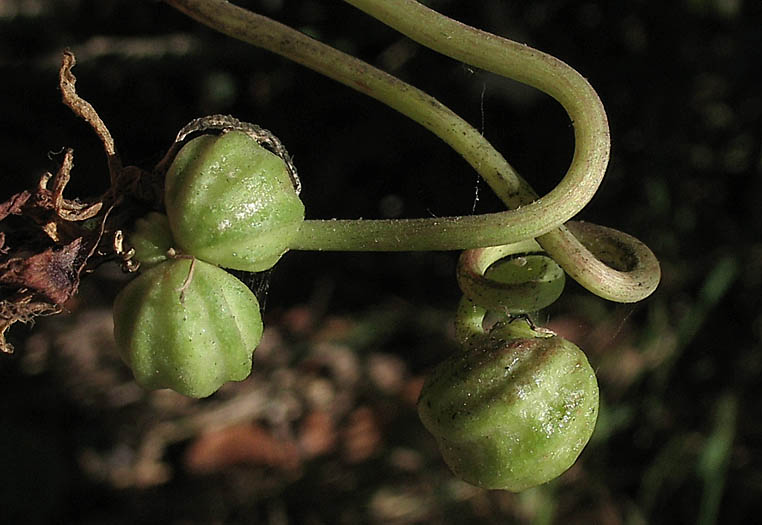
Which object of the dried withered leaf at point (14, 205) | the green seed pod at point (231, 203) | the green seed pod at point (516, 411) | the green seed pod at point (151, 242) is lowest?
the green seed pod at point (516, 411)

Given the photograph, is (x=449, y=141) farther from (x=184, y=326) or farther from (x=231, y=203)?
(x=184, y=326)

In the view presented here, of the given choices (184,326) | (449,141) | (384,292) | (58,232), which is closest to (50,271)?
(58,232)

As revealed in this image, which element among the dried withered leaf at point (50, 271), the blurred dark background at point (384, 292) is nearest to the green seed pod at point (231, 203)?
the dried withered leaf at point (50, 271)

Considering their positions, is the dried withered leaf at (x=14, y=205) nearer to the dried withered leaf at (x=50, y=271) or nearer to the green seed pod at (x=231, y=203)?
the dried withered leaf at (x=50, y=271)

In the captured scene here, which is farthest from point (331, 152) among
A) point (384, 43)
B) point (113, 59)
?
point (113, 59)

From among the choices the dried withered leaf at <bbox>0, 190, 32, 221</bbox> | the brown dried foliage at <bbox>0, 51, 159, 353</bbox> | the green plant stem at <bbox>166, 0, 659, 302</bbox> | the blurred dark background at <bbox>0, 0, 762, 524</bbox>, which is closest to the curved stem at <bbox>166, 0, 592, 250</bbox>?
the green plant stem at <bbox>166, 0, 659, 302</bbox>
